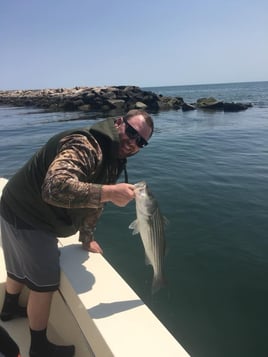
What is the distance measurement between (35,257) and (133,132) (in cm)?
135

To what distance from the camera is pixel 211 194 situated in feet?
28.3

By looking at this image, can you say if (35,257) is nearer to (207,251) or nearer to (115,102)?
(207,251)

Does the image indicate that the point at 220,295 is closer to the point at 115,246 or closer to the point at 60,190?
the point at 115,246

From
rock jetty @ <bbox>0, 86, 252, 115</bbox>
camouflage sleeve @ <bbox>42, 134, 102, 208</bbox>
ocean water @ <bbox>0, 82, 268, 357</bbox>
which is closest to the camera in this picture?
camouflage sleeve @ <bbox>42, 134, 102, 208</bbox>

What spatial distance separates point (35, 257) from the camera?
9.34 feet

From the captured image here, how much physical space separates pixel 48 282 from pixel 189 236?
159 inches

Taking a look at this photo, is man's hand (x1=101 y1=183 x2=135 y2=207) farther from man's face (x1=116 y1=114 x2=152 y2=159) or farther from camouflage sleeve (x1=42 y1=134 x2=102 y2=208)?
man's face (x1=116 y1=114 x2=152 y2=159)

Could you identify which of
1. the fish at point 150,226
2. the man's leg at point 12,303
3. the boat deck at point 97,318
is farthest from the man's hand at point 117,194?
the man's leg at point 12,303

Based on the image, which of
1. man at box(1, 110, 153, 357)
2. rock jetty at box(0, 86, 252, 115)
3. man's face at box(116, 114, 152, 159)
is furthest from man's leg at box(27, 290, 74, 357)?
rock jetty at box(0, 86, 252, 115)

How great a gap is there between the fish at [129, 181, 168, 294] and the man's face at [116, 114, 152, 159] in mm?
348

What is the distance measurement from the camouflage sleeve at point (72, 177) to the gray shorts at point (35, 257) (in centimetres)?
52

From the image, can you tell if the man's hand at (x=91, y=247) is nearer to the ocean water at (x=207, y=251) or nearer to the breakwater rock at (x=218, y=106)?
the ocean water at (x=207, y=251)

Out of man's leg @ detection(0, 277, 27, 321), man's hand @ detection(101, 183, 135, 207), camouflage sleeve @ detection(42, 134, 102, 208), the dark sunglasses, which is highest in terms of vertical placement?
the dark sunglasses

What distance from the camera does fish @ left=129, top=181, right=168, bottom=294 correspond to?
9.56 ft
